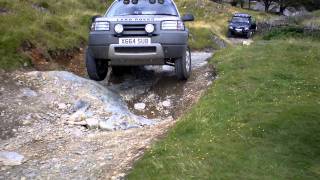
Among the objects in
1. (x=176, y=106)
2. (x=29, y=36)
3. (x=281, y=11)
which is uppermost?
(x=29, y=36)

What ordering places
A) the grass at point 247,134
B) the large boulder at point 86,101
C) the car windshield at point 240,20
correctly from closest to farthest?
the grass at point 247,134
the large boulder at point 86,101
the car windshield at point 240,20

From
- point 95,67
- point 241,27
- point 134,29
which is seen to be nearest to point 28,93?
point 95,67

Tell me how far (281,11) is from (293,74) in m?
69.3

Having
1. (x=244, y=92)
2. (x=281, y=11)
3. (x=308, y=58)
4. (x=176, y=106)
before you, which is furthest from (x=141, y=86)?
(x=281, y=11)

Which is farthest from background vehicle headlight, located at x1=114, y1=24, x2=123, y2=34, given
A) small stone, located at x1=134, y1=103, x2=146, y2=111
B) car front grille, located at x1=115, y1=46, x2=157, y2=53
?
small stone, located at x1=134, y1=103, x2=146, y2=111

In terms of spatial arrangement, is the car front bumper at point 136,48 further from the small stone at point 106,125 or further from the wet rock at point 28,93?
the small stone at point 106,125

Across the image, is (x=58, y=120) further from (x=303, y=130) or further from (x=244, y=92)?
(x=303, y=130)

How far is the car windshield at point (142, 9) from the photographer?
1052cm

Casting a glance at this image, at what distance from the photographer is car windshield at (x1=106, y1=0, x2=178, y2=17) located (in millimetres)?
10516

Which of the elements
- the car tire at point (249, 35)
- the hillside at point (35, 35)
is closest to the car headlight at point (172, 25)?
the hillside at point (35, 35)

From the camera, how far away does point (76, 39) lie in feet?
45.9

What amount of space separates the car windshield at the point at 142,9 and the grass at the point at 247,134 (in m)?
1.97

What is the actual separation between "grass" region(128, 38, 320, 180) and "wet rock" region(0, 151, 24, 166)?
62.8 inches

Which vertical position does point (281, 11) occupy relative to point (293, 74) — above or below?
below
